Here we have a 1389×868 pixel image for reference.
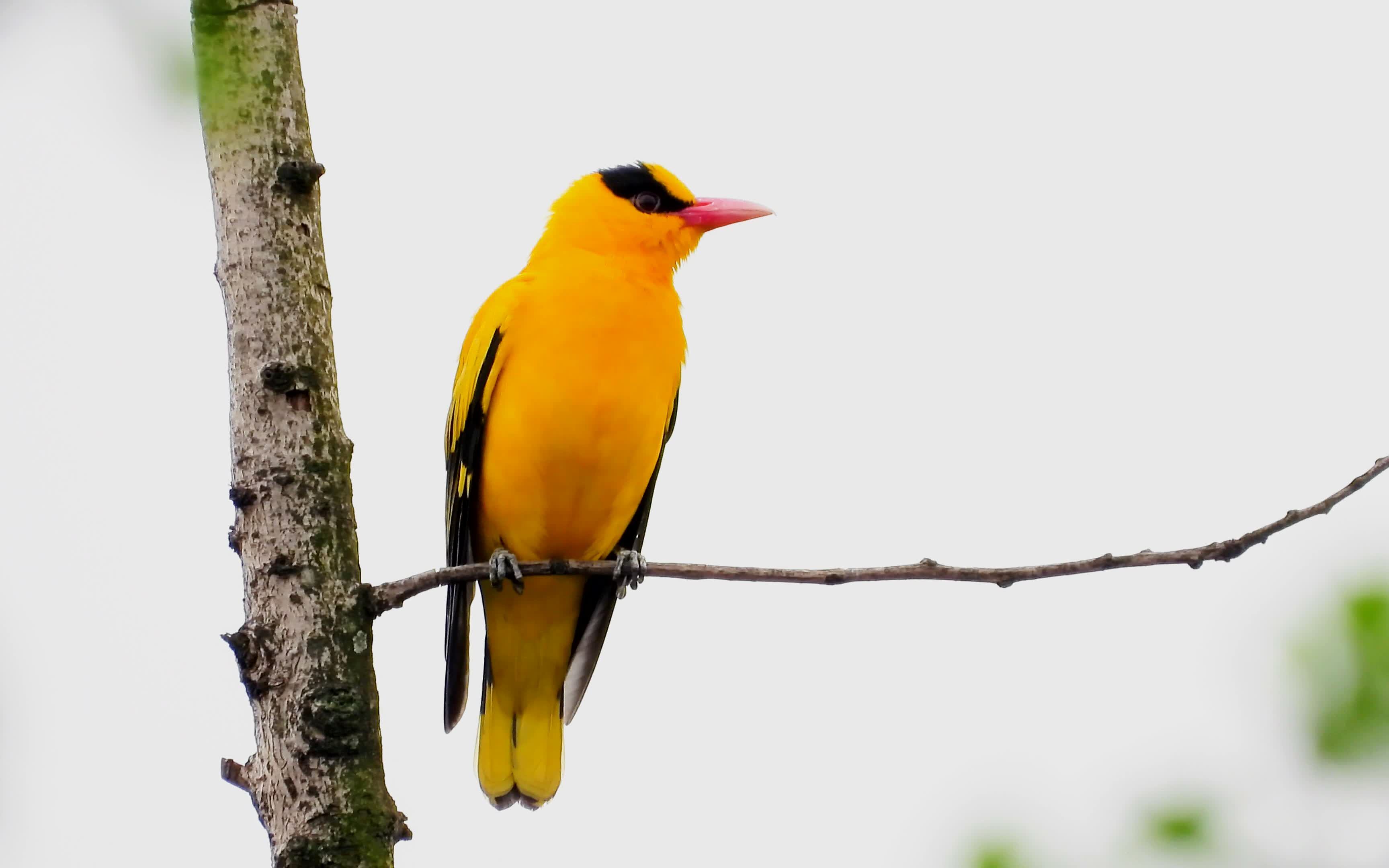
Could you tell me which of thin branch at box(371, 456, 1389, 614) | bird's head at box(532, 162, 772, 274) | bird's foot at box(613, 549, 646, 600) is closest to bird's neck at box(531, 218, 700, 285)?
bird's head at box(532, 162, 772, 274)

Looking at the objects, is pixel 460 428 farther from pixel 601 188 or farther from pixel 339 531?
pixel 339 531

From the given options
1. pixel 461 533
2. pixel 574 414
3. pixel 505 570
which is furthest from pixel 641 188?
pixel 505 570

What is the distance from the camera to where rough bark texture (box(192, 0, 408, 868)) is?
2705 millimetres

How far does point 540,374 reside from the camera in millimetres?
4559

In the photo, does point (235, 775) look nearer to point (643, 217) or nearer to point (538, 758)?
point (538, 758)

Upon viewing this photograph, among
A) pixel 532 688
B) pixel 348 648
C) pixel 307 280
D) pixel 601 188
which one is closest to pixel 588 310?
pixel 601 188

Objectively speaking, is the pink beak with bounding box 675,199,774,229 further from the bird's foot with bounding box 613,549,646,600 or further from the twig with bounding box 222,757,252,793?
the twig with bounding box 222,757,252,793

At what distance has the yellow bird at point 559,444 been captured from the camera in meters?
4.56

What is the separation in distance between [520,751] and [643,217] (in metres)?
1.96

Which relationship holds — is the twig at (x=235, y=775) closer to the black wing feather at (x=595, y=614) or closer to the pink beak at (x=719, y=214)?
the black wing feather at (x=595, y=614)

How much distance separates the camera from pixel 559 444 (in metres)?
4.53

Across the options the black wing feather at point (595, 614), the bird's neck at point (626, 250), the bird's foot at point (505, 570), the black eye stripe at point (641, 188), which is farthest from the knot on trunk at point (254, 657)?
the black eye stripe at point (641, 188)

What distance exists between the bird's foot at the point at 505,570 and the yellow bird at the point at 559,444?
0.02m

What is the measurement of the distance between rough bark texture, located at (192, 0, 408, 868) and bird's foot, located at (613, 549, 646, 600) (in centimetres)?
116
